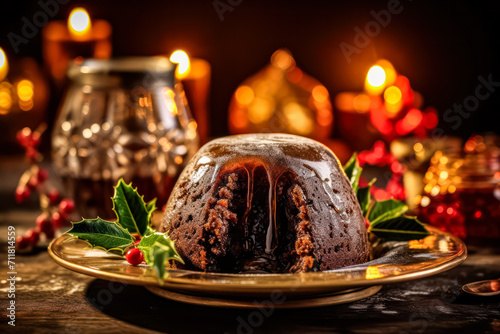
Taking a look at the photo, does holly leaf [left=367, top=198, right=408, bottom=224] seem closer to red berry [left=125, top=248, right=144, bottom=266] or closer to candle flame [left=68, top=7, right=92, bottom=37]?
red berry [left=125, top=248, right=144, bottom=266]

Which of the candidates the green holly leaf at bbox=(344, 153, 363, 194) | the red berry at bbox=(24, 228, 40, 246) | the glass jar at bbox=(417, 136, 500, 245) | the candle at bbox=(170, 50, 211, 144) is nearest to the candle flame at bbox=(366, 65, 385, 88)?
the candle at bbox=(170, 50, 211, 144)

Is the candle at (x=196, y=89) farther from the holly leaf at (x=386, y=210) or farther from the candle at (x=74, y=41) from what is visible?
the holly leaf at (x=386, y=210)

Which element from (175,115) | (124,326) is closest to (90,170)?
(175,115)

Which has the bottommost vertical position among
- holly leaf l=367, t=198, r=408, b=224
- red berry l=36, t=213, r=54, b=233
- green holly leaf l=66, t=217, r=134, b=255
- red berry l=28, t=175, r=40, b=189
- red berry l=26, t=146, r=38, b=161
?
red berry l=36, t=213, r=54, b=233

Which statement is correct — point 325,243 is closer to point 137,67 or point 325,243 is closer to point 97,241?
point 97,241

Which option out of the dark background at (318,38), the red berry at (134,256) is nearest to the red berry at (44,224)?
the red berry at (134,256)

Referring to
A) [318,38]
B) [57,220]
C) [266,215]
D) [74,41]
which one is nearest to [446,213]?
[266,215]

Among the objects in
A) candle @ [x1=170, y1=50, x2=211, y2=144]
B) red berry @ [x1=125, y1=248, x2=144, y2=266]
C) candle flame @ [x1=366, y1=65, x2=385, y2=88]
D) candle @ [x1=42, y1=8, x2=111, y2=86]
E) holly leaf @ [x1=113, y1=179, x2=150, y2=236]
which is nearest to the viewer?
red berry @ [x1=125, y1=248, x2=144, y2=266]
